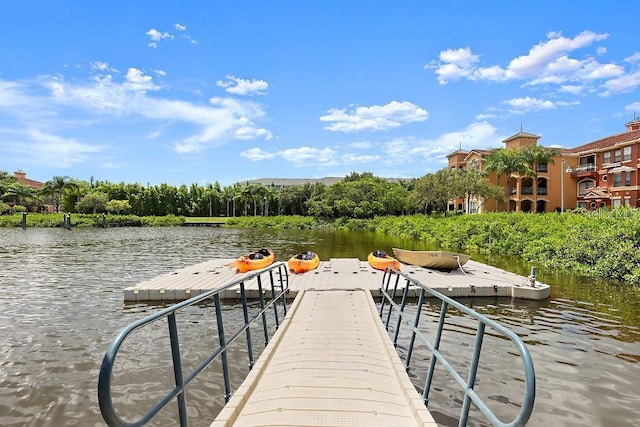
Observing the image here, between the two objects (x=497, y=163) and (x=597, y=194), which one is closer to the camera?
(x=597, y=194)

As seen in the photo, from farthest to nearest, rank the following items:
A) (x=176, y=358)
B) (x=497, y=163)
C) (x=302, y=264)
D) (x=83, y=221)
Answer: (x=83, y=221) < (x=497, y=163) < (x=302, y=264) < (x=176, y=358)

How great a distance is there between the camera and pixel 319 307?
8.12m

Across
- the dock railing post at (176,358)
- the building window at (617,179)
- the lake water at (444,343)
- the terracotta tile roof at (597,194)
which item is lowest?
the lake water at (444,343)

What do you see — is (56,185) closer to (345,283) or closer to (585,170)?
(345,283)

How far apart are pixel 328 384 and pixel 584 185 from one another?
2120 inches

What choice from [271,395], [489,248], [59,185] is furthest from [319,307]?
[59,185]

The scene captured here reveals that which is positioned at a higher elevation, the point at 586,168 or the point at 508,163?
the point at 508,163

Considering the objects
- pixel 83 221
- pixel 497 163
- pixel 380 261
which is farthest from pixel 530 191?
pixel 83 221

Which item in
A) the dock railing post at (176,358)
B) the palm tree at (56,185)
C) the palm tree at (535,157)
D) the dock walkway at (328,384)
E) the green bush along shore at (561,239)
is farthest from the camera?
the palm tree at (56,185)

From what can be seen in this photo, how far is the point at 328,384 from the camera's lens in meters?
4.21

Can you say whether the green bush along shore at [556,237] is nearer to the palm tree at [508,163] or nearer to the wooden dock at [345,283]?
the wooden dock at [345,283]

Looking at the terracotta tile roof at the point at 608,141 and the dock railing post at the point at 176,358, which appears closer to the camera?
the dock railing post at the point at 176,358

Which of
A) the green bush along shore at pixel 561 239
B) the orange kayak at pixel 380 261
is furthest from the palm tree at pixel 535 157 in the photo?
the orange kayak at pixel 380 261

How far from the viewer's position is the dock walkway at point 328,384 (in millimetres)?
3471
